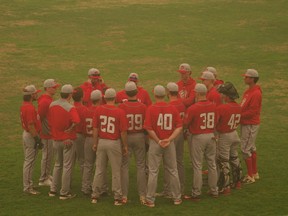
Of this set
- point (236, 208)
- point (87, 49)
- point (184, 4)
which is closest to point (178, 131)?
point (236, 208)

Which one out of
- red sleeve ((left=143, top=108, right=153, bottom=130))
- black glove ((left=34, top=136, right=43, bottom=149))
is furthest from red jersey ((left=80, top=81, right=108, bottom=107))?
red sleeve ((left=143, top=108, right=153, bottom=130))

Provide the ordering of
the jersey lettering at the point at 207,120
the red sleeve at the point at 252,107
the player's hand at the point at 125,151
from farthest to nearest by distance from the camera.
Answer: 1. the red sleeve at the point at 252,107
2. the jersey lettering at the point at 207,120
3. the player's hand at the point at 125,151

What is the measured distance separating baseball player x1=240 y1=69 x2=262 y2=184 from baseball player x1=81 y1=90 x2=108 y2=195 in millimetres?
2928

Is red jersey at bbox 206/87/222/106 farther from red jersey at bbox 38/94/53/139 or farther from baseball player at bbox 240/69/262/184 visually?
red jersey at bbox 38/94/53/139

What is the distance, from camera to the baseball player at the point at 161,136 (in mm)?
10367

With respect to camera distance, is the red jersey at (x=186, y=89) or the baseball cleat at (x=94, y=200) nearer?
the baseball cleat at (x=94, y=200)

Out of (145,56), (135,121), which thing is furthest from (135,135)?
(145,56)

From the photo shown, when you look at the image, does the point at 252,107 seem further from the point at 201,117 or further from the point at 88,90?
the point at 88,90

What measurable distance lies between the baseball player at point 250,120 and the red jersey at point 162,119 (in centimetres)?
194

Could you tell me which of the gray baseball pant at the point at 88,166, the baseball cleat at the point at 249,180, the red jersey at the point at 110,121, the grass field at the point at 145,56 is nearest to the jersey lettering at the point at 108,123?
the red jersey at the point at 110,121

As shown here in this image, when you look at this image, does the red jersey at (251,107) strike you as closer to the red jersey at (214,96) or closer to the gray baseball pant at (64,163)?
the red jersey at (214,96)

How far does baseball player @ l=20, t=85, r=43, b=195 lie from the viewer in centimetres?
1101

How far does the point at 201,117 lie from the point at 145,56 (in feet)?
38.8

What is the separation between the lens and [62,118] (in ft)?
35.5
